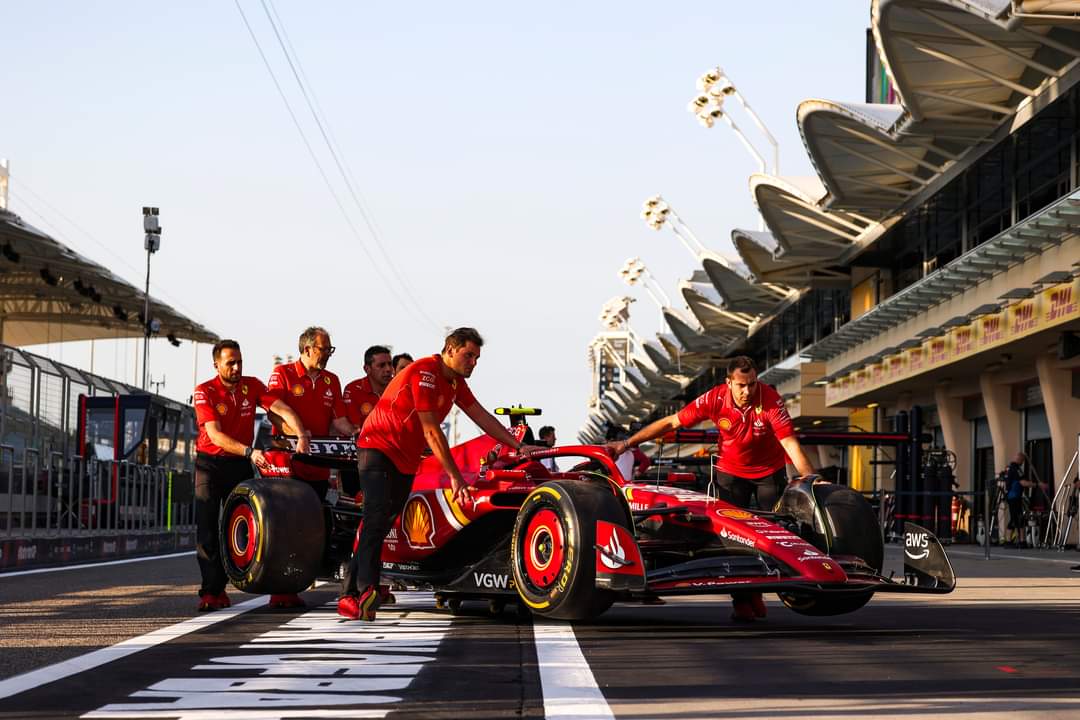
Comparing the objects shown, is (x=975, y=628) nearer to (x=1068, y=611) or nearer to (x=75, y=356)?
(x=1068, y=611)

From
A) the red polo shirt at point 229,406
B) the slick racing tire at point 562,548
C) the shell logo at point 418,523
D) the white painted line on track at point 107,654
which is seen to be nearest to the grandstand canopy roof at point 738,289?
the red polo shirt at point 229,406

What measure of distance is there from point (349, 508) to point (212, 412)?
3.65ft

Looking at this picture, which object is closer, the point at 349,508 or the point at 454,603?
the point at 454,603

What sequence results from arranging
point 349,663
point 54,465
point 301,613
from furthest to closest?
point 54,465 → point 301,613 → point 349,663

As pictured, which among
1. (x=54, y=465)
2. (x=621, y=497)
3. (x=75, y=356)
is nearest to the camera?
(x=621, y=497)

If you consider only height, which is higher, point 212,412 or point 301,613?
point 212,412

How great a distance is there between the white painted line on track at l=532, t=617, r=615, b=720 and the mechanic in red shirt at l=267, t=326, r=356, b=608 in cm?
303

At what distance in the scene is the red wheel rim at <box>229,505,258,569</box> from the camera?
34.5 ft

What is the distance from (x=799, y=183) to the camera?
1911 inches

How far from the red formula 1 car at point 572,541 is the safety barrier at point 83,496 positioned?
7.96 m

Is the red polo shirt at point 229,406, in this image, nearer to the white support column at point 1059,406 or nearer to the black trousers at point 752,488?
the black trousers at point 752,488

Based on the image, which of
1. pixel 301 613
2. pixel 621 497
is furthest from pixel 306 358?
pixel 621 497

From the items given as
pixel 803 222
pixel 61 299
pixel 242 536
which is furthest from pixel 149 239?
pixel 242 536

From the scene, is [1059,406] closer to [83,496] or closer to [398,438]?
[83,496]
